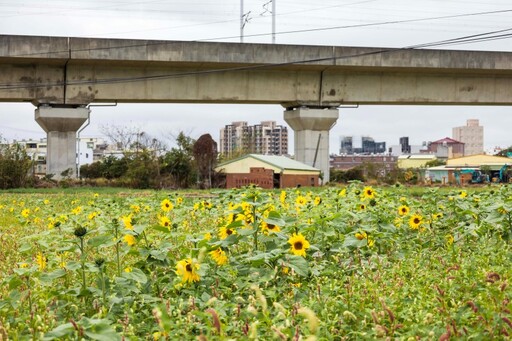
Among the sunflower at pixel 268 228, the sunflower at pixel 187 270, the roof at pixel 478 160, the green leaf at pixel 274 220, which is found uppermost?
the roof at pixel 478 160

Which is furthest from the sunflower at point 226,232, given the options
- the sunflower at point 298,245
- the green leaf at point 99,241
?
the green leaf at point 99,241

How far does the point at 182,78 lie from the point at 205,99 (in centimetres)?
121

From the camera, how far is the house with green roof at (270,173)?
90.5 ft

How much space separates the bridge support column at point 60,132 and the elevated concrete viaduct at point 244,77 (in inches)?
1.5

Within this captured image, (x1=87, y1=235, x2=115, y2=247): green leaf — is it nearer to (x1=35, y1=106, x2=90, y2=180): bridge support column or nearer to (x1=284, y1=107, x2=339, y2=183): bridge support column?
(x1=35, y1=106, x2=90, y2=180): bridge support column

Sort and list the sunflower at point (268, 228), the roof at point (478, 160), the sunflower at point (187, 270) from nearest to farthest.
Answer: the sunflower at point (187, 270), the sunflower at point (268, 228), the roof at point (478, 160)

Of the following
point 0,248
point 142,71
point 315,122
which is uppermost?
point 142,71

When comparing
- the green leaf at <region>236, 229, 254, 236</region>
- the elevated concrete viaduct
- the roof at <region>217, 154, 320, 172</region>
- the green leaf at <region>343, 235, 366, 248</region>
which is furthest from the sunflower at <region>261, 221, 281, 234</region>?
the elevated concrete viaduct

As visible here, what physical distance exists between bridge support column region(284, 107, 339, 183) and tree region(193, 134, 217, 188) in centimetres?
339

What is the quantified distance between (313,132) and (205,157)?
4.42 m

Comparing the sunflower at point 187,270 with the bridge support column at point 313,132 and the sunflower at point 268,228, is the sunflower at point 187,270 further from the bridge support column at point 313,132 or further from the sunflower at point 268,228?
the bridge support column at point 313,132

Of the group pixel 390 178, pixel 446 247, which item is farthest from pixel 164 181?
pixel 446 247

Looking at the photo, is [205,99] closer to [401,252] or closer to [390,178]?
[390,178]

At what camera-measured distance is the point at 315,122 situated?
2995 cm
